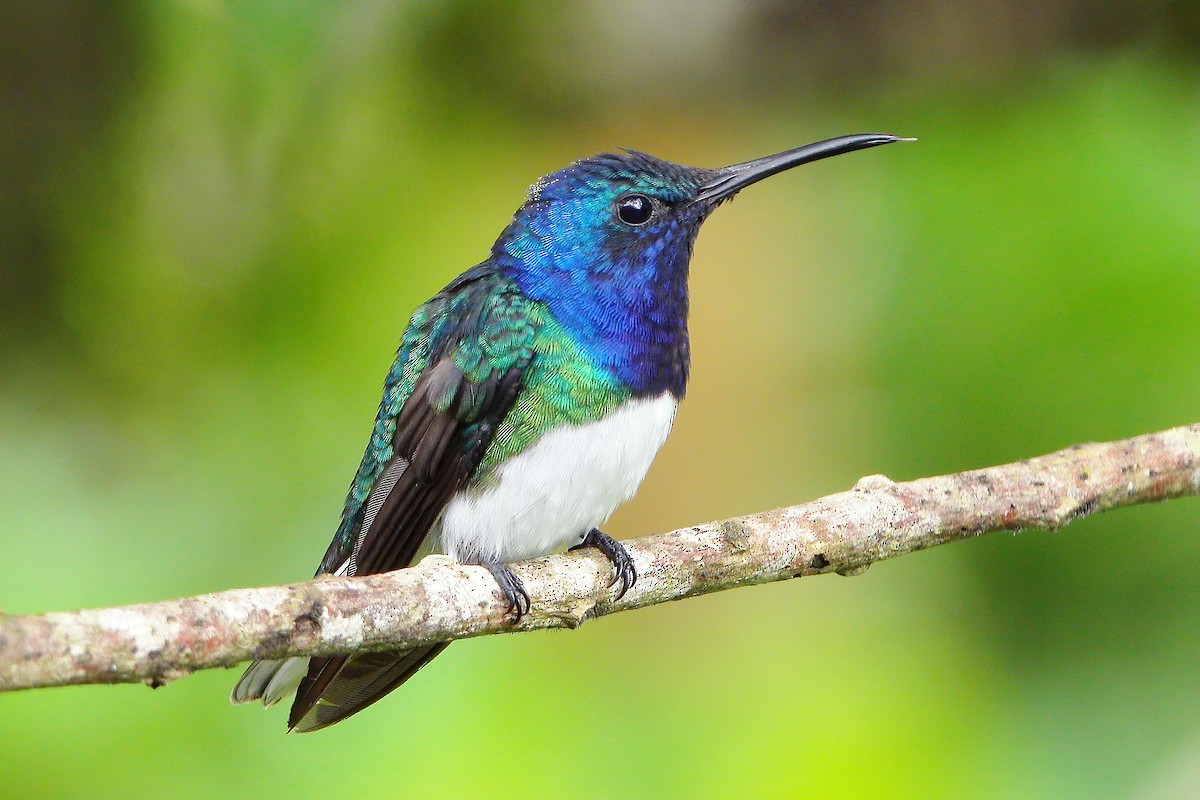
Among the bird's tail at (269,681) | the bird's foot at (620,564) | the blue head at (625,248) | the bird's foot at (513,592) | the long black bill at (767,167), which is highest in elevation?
the long black bill at (767,167)

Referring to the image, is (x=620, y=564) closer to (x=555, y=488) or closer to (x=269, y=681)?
(x=555, y=488)

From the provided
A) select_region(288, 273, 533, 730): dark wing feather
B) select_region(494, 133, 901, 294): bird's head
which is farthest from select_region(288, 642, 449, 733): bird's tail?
select_region(494, 133, 901, 294): bird's head

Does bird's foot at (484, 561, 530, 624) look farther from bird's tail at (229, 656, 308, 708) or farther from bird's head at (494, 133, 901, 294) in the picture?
bird's head at (494, 133, 901, 294)

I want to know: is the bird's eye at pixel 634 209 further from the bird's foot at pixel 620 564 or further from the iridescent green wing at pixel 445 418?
the bird's foot at pixel 620 564

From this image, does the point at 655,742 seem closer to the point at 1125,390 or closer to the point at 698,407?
the point at 698,407

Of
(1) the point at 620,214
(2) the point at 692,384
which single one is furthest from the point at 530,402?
(2) the point at 692,384

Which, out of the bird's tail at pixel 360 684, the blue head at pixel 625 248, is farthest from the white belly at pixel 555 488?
the bird's tail at pixel 360 684
